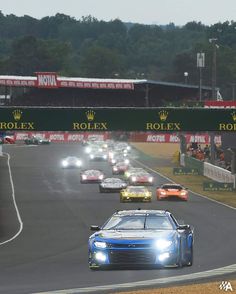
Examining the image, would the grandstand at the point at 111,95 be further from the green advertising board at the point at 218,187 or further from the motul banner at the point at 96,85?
the green advertising board at the point at 218,187

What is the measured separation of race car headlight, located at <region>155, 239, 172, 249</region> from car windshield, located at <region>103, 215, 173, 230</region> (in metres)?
1.00

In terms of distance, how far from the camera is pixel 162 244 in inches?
716

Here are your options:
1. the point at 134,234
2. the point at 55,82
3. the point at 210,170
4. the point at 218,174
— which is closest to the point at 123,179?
the point at 210,170

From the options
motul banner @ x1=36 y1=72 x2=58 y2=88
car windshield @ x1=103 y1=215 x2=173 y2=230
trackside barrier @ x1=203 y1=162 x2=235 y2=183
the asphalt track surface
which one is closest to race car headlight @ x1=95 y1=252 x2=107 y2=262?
car windshield @ x1=103 y1=215 x2=173 y2=230

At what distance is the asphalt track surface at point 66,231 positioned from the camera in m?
26.3

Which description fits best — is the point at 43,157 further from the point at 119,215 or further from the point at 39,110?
the point at 119,215

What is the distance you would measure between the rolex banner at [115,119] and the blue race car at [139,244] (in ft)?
101

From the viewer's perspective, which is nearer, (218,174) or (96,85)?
(218,174)

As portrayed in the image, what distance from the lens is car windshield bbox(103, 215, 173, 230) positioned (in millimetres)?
19395

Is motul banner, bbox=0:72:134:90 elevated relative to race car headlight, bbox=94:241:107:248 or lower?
elevated

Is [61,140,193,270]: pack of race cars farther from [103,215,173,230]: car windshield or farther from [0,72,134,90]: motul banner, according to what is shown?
[0,72,134,90]: motul banner

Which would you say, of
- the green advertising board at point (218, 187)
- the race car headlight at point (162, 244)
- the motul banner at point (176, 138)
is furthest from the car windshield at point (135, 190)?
the motul banner at point (176, 138)

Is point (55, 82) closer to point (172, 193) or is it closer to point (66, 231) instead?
point (172, 193)

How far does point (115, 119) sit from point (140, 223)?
31388 mm
